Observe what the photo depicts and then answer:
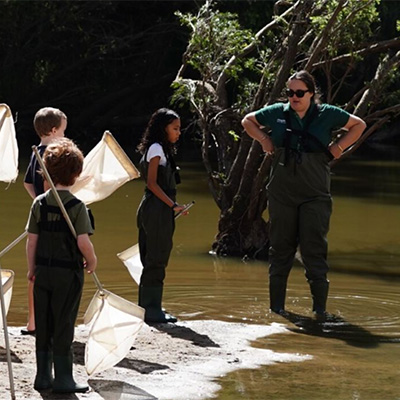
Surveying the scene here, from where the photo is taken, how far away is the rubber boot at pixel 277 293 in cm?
891

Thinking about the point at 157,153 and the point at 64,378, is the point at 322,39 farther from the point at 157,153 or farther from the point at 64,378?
the point at 64,378

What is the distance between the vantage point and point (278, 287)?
29.3 ft

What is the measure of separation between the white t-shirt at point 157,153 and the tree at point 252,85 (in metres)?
3.94

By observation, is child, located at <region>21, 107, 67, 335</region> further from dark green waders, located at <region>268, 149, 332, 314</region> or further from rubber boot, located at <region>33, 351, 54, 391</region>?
dark green waders, located at <region>268, 149, 332, 314</region>

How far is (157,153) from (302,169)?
108 centimetres

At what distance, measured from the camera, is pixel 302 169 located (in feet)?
28.1

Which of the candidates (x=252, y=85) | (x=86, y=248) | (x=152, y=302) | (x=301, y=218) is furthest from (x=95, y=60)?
(x=86, y=248)

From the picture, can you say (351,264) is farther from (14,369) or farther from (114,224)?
(14,369)

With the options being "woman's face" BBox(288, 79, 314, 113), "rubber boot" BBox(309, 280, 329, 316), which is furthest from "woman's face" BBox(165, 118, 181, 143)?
"rubber boot" BBox(309, 280, 329, 316)

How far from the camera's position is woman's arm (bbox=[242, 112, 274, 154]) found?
341 inches

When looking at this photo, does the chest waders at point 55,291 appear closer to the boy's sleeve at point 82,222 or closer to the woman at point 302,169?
the boy's sleeve at point 82,222

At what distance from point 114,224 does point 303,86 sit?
23.0 feet

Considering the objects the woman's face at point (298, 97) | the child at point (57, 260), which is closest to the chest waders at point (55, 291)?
the child at point (57, 260)

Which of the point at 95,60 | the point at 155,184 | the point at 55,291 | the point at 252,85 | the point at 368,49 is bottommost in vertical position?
the point at 55,291
